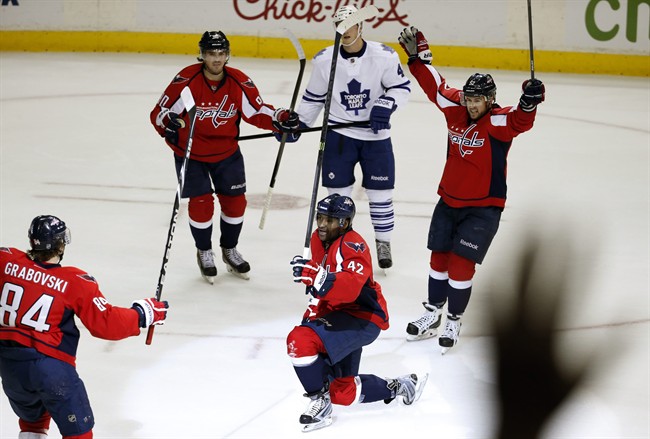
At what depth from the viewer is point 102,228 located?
7.38m

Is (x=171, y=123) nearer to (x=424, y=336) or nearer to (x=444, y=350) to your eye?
(x=424, y=336)

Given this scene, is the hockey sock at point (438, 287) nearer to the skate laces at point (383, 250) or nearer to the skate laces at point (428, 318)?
the skate laces at point (428, 318)

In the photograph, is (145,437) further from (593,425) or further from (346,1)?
(346,1)

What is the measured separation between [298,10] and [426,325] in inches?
342

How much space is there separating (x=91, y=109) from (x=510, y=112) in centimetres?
688

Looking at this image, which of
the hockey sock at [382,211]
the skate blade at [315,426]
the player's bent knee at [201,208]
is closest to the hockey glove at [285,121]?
the player's bent knee at [201,208]

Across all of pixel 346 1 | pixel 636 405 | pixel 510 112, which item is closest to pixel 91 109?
pixel 346 1

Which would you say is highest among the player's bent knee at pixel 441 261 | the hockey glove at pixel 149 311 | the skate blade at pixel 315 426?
the hockey glove at pixel 149 311

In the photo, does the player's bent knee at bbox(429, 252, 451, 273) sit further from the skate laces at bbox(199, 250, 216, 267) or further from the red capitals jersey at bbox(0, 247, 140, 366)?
the red capitals jersey at bbox(0, 247, 140, 366)

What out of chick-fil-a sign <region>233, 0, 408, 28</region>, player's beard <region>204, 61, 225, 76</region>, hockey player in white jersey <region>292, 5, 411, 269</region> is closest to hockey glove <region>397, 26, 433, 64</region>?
hockey player in white jersey <region>292, 5, 411, 269</region>

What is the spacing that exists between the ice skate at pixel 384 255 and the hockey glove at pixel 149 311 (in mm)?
2876

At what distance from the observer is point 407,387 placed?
15.5 feet

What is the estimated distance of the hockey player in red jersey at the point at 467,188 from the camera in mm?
5164

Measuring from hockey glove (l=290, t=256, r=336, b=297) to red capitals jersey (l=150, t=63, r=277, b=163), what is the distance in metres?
1.95
